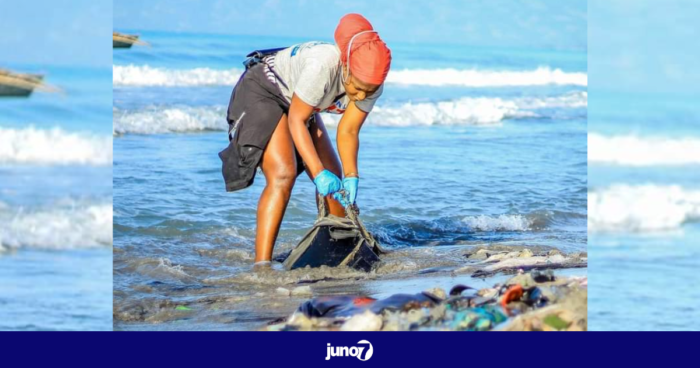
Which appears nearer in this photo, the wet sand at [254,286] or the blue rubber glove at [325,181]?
the wet sand at [254,286]

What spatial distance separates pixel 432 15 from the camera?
2369cm

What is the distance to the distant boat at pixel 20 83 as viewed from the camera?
3783 mm

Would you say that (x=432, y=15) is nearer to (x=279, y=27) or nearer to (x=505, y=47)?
(x=505, y=47)

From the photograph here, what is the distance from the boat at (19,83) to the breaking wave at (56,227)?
51 cm

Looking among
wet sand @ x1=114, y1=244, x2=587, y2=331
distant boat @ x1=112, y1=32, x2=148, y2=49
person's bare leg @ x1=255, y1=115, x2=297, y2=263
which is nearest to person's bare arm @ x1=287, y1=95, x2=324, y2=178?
person's bare leg @ x1=255, y1=115, x2=297, y2=263

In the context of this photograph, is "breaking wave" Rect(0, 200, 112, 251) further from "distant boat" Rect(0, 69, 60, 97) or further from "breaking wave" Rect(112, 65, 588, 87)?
"breaking wave" Rect(112, 65, 588, 87)

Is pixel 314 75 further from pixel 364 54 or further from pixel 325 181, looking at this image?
pixel 325 181

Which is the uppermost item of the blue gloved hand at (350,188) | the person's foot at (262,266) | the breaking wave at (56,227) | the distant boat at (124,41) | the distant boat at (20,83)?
the distant boat at (124,41)

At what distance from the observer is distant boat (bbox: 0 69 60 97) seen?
3.78 m

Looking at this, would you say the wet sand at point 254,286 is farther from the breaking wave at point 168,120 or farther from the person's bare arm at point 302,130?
the breaking wave at point 168,120

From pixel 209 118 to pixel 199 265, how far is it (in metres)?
6.57

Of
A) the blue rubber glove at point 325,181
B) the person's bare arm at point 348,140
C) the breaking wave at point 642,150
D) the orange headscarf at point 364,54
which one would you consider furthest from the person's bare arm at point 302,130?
the breaking wave at point 642,150
